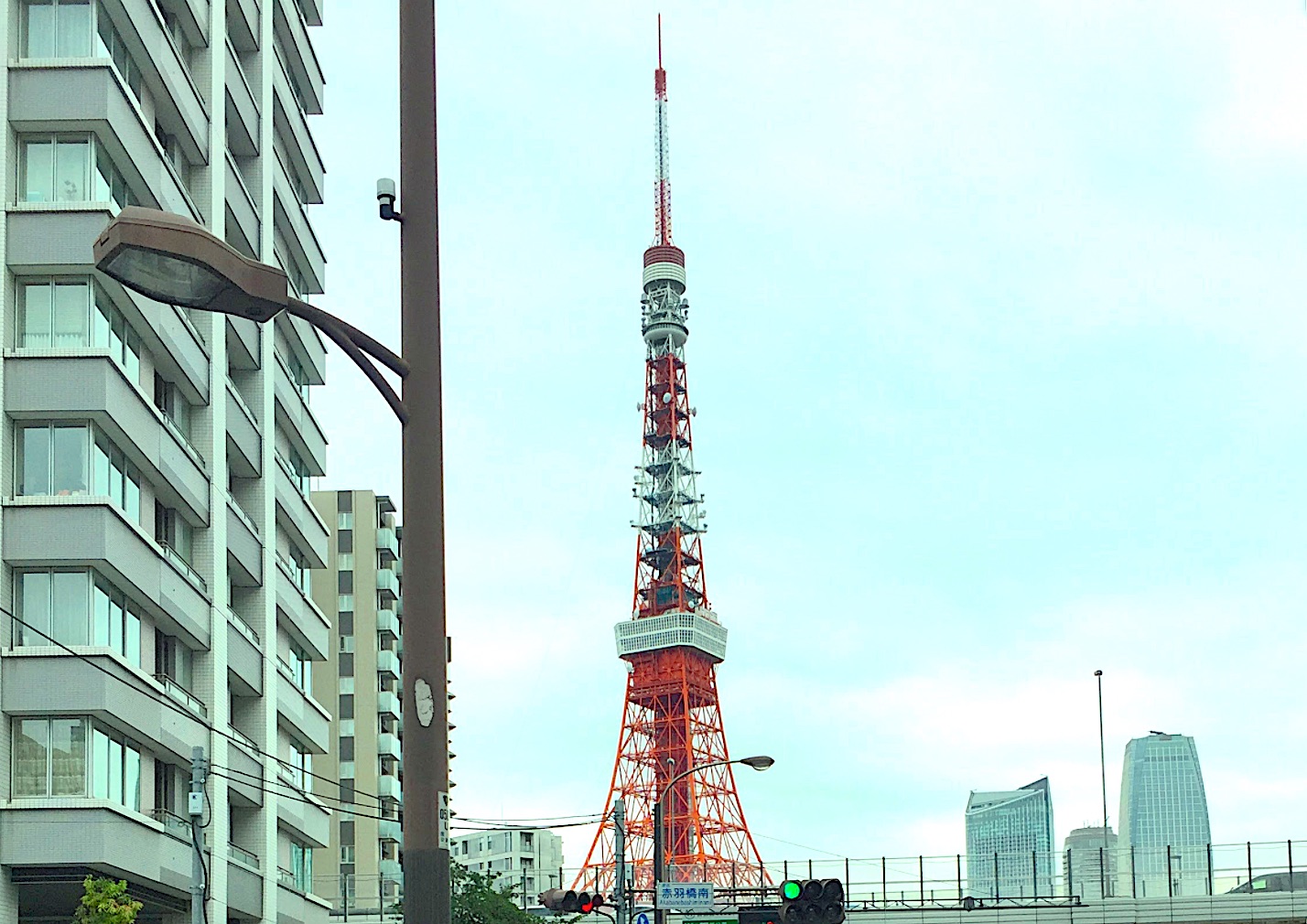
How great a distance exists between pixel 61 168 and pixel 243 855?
67.5ft

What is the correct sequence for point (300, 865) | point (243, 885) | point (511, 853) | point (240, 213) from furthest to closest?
1. point (511, 853)
2. point (300, 865)
3. point (240, 213)
4. point (243, 885)

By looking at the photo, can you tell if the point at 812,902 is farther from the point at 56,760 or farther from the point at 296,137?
the point at 296,137

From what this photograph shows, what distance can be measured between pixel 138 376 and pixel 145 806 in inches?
404

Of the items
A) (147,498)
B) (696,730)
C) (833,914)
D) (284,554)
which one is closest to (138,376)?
(147,498)

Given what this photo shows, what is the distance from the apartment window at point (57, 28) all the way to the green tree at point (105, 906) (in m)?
18.8

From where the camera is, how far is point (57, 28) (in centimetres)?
4328

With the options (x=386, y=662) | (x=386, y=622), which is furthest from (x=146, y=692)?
(x=386, y=622)

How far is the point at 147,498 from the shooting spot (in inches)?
1794

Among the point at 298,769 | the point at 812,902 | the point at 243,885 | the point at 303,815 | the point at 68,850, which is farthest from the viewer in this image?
the point at 298,769

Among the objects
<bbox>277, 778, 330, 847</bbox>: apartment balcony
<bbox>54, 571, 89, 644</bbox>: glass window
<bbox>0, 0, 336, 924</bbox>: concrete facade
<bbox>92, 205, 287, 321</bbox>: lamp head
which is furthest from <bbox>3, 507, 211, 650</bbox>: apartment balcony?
<bbox>92, 205, 287, 321</bbox>: lamp head

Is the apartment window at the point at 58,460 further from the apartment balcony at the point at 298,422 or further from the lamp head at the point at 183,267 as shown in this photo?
the lamp head at the point at 183,267

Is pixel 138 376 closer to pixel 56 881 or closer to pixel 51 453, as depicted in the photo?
pixel 51 453

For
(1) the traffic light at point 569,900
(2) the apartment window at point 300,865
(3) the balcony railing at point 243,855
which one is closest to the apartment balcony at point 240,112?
(3) the balcony railing at point 243,855

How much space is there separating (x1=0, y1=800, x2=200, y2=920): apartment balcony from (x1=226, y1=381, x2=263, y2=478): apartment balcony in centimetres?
1313
